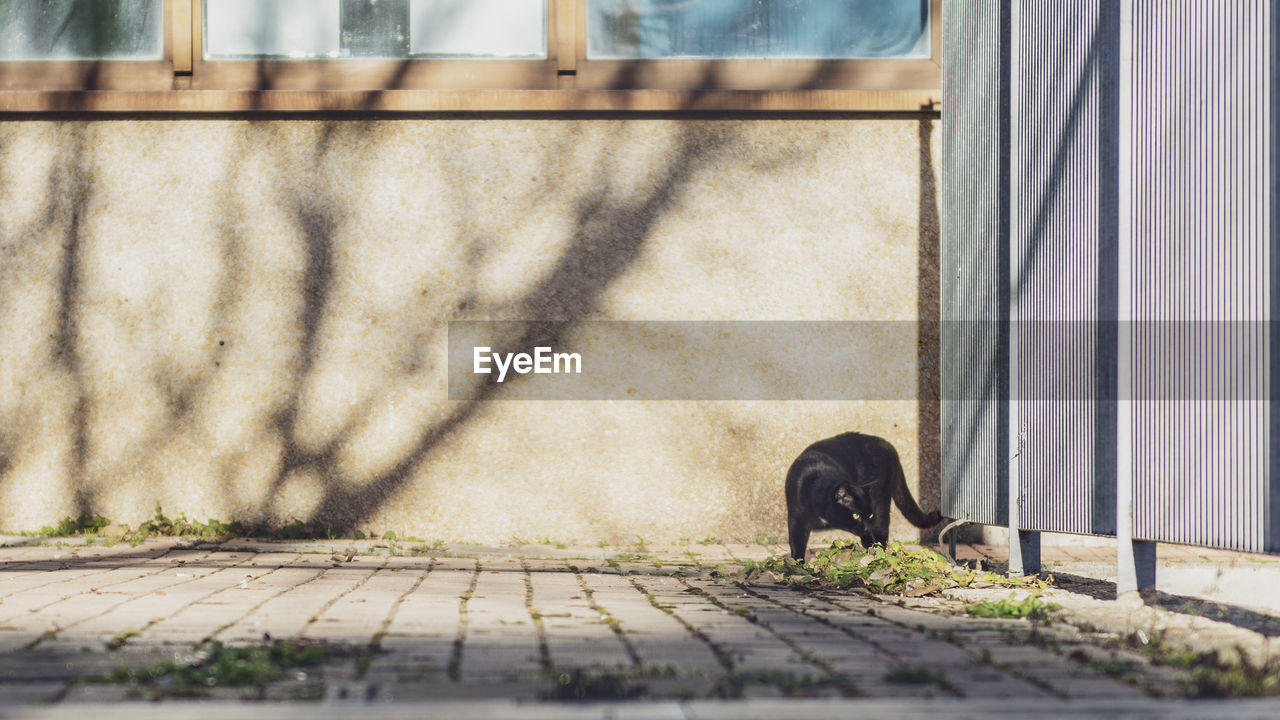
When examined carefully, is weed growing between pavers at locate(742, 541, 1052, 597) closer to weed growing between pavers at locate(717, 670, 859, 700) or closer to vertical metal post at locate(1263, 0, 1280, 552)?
vertical metal post at locate(1263, 0, 1280, 552)

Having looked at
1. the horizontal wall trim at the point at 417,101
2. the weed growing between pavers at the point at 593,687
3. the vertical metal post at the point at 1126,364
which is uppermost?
the horizontal wall trim at the point at 417,101

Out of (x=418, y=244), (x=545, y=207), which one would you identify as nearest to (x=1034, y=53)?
(x=545, y=207)

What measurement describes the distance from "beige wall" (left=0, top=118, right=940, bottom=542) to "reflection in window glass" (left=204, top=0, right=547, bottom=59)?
21.3 inches

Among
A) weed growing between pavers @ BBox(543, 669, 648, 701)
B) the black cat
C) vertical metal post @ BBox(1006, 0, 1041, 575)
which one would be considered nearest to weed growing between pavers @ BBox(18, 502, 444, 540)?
the black cat

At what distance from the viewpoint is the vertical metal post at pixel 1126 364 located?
462 centimetres

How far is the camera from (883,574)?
18.1 feet

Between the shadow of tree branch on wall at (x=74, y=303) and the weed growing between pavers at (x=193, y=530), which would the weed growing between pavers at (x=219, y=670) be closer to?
the weed growing between pavers at (x=193, y=530)

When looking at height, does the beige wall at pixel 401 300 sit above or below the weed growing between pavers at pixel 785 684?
above

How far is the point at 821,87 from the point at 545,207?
2116 millimetres

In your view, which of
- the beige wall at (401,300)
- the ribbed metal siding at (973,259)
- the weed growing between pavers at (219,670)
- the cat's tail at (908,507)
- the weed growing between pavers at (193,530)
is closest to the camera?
the weed growing between pavers at (219,670)

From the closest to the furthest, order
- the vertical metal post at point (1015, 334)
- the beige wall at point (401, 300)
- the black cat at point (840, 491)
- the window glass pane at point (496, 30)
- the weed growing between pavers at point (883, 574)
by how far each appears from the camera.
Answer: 1. the weed growing between pavers at point (883, 574)
2. the vertical metal post at point (1015, 334)
3. the black cat at point (840, 491)
4. the beige wall at point (401, 300)
5. the window glass pane at point (496, 30)

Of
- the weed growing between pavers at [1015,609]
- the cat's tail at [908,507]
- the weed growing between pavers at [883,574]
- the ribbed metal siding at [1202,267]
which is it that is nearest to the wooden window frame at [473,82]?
the cat's tail at [908,507]

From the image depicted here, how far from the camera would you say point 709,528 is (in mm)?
7449

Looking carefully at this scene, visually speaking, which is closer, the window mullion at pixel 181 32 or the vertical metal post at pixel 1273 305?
the vertical metal post at pixel 1273 305
